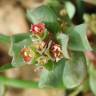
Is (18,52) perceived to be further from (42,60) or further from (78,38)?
(78,38)

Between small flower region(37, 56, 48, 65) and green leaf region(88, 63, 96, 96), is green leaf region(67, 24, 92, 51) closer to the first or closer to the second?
small flower region(37, 56, 48, 65)

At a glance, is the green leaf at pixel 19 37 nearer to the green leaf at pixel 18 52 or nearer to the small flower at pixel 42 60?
the green leaf at pixel 18 52

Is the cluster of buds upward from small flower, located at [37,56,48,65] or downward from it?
→ upward

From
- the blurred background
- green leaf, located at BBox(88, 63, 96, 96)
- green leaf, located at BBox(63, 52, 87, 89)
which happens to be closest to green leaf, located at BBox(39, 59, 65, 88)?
green leaf, located at BBox(63, 52, 87, 89)

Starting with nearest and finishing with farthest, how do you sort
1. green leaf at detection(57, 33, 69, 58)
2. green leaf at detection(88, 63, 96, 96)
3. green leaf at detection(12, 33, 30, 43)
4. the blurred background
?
1. green leaf at detection(57, 33, 69, 58)
2. green leaf at detection(12, 33, 30, 43)
3. green leaf at detection(88, 63, 96, 96)
4. the blurred background

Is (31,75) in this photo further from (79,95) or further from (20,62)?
(20,62)

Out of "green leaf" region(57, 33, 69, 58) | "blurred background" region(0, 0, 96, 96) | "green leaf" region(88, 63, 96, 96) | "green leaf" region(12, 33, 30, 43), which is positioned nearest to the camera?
"green leaf" region(57, 33, 69, 58)

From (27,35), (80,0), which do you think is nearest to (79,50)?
(27,35)
